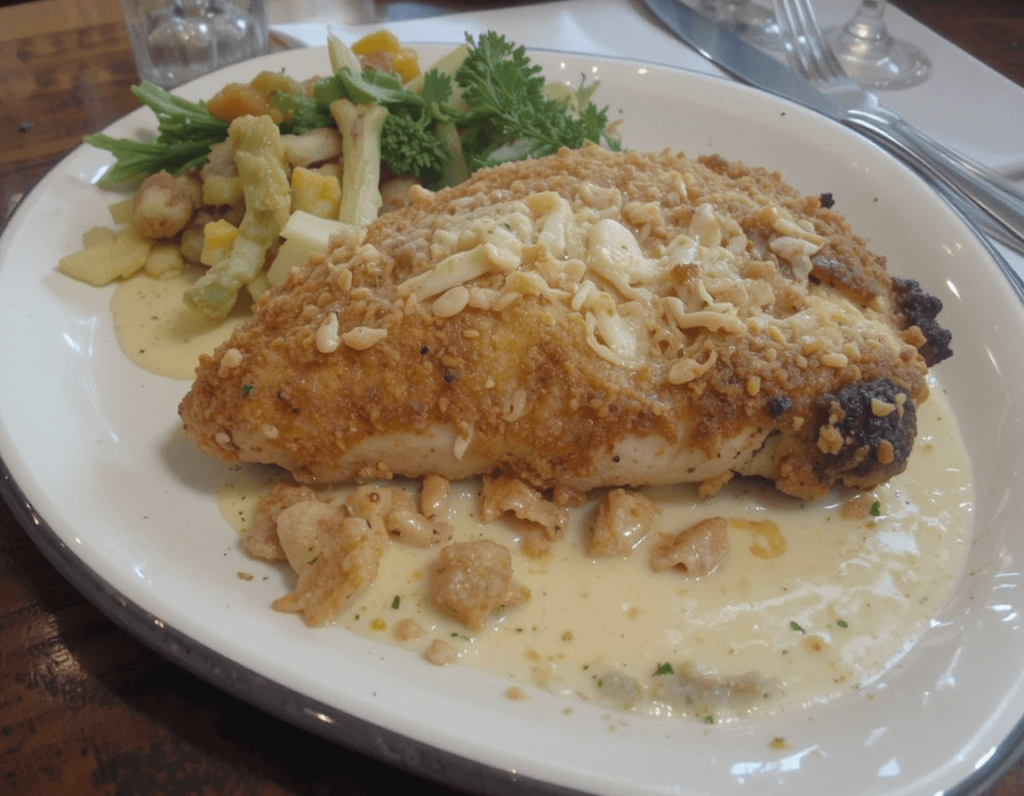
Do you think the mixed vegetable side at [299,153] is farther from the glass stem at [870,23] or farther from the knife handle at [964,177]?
the glass stem at [870,23]

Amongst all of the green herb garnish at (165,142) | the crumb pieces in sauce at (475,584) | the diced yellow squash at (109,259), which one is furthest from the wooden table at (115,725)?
the green herb garnish at (165,142)

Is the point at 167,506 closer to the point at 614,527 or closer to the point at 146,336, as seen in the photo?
the point at 146,336

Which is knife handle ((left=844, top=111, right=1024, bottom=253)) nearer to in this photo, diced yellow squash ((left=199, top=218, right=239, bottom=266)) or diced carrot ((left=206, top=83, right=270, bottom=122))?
diced carrot ((left=206, top=83, right=270, bottom=122))

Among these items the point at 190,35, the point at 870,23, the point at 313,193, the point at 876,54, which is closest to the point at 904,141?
the point at 876,54

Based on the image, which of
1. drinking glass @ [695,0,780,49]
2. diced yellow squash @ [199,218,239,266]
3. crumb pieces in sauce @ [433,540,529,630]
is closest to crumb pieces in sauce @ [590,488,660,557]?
crumb pieces in sauce @ [433,540,529,630]

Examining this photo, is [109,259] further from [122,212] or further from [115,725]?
[115,725]

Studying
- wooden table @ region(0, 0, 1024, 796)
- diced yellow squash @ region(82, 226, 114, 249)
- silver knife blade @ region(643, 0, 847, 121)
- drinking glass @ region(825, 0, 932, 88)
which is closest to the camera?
wooden table @ region(0, 0, 1024, 796)
